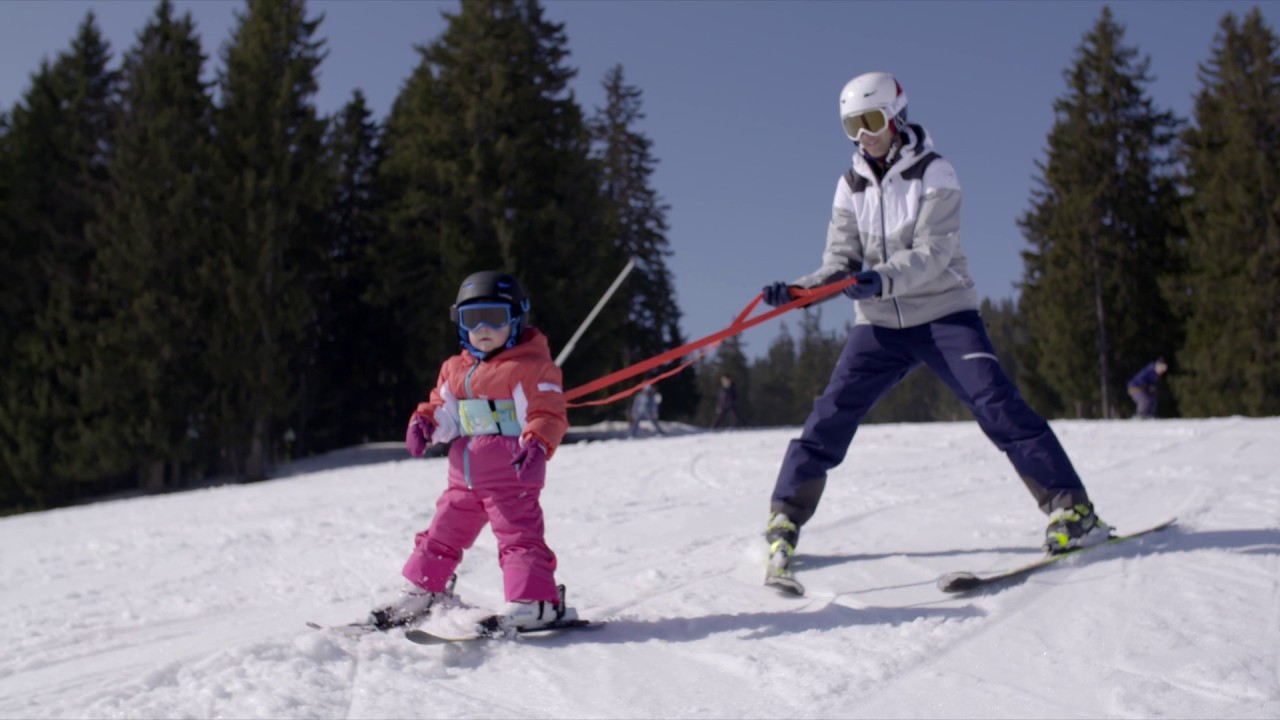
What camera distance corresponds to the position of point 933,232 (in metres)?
3.81

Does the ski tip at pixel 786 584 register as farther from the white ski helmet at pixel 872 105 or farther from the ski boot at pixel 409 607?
the white ski helmet at pixel 872 105

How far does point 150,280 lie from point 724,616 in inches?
820

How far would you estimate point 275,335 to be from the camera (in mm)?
21906

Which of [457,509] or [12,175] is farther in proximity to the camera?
[12,175]

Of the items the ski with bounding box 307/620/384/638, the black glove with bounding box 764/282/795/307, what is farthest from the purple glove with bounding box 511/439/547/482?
the black glove with bounding box 764/282/795/307

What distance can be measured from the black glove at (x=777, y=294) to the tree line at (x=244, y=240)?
1921 cm

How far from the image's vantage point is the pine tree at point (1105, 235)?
29.0m

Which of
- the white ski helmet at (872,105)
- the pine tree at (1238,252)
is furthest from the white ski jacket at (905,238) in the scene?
the pine tree at (1238,252)

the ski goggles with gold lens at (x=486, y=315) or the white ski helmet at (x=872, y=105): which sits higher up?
the white ski helmet at (x=872, y=105)

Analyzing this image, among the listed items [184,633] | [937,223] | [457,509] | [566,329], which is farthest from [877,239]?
[566,329]

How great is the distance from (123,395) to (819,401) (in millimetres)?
20187

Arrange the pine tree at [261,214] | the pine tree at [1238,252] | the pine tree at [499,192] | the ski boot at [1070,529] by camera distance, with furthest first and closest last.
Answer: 1. the pine tree at [1238,252]
2. the pine tree at [499,192]
3. the pine tree at [261,214]
4. the ski boot at [1070,529]

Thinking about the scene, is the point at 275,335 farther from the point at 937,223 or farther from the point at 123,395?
the point at 937,223

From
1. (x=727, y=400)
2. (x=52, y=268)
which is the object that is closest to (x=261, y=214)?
(x=52, y=268)
